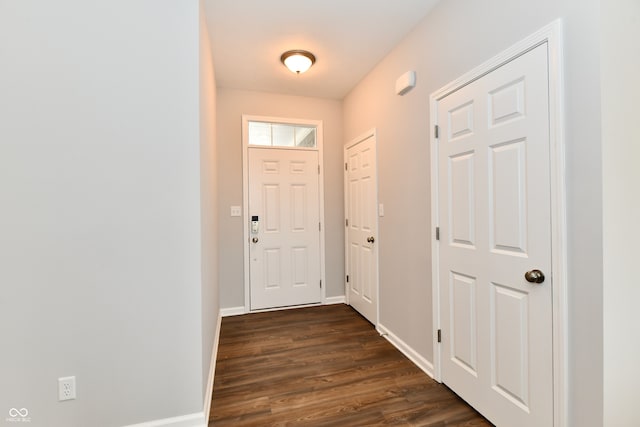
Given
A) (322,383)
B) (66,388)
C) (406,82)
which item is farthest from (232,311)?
(406,82)

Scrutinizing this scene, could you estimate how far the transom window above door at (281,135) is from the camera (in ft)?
11.7

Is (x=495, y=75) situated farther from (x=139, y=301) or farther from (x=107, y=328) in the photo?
(x=107, y=328)

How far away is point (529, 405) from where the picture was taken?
1438 millimetres

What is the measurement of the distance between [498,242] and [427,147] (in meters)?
0.88

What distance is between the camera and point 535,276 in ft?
4.52

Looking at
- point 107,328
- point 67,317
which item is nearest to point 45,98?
point 67,317

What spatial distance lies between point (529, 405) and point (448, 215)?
1094 mm

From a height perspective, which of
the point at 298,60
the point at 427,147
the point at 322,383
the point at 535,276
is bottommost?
the point at 322,383

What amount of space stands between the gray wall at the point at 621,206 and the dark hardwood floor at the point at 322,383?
77 cm

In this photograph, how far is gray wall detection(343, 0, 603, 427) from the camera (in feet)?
3.87

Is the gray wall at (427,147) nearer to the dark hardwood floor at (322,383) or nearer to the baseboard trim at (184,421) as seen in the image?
the dark hardwood floor at (322,383)

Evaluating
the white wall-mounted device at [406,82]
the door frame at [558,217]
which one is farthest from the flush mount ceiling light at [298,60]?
the door frame at [558,217]

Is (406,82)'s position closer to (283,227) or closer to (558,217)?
(558,217)

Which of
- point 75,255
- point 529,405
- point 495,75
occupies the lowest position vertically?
point 529,405
